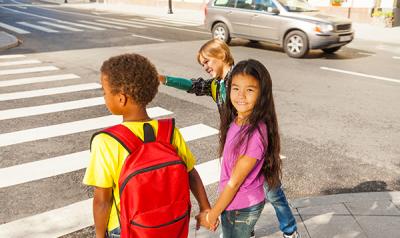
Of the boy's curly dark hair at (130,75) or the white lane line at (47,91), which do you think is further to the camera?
the white lane line at (47,91)

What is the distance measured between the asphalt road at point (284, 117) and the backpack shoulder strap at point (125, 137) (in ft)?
7.13

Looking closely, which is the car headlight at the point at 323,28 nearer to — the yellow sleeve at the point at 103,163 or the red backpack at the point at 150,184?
the red backpack at the point at 150,184

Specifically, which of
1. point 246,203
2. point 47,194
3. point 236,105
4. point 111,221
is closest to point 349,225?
point 246,203

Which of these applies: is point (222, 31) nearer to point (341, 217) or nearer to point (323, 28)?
point (323, 28)

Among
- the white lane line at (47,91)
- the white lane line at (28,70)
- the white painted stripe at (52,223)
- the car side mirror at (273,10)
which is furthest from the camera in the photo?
the car side mirror at (273,10)

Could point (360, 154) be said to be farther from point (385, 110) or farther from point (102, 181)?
point (102, 181)

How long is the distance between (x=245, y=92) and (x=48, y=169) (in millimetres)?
3498

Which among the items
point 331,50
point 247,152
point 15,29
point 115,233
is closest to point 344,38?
point 331,50

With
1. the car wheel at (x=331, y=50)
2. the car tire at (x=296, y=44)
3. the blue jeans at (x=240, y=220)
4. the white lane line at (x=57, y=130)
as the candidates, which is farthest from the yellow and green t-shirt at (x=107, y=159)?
the car wheel at (x=331, y=50)

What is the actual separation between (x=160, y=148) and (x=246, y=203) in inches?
28.5

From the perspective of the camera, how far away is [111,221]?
1.87 meters

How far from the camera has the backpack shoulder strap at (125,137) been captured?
1.67m

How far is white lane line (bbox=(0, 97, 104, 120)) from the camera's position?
22.7 feet

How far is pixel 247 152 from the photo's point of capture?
2.03 meters
